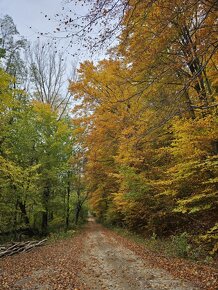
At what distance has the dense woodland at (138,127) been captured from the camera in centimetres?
658

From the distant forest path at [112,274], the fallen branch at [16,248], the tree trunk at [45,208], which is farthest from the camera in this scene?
the tree trunk at [45,208]

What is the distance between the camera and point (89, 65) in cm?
1448

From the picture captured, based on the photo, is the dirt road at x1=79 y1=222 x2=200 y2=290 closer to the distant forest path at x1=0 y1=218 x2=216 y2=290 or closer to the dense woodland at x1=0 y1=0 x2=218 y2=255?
the distant forest path at x1=0 y1=218 x2=216 y2=290

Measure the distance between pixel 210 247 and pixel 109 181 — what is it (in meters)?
12.5

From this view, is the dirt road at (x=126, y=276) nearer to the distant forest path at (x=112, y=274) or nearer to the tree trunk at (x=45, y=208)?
the distant forest path at (x=112, y=274)

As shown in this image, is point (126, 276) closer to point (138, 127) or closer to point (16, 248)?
point (138, 127)

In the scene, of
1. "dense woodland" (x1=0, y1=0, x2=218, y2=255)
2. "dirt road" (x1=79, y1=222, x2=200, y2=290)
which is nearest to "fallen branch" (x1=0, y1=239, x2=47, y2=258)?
"dense woodland" (x1=0, y1=0, x2=218, y2=255)

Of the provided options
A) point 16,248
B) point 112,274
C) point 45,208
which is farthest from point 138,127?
point 45,208

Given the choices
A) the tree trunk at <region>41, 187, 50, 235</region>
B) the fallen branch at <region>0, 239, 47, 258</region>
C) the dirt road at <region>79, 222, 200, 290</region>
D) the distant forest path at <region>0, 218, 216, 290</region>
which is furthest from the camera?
the tree trunk at <region>41, 187, 50, 235</region>

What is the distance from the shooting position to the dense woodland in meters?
6.58

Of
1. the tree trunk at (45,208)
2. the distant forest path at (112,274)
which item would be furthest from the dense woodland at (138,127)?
the distant forest path at (112,274)

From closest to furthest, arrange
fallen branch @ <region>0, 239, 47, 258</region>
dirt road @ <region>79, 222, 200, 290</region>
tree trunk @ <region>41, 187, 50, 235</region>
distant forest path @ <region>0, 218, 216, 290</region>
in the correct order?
A: dirt road @ <region>79, 222, 200, 290</region> → distant forest path @ <region>0, 218, 216, 290</region> → fallen branch @ <region>0, 239, 47, 258</region> → tree trunk @ <region>41, 187, 50, 235</region>

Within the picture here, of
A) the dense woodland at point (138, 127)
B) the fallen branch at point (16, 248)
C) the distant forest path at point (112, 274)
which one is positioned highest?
the dense woodland at point (138, 127)

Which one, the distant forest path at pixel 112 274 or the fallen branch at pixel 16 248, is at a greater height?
the distant forest path at pixel 112 274
